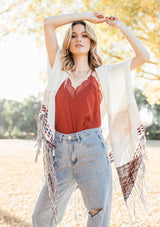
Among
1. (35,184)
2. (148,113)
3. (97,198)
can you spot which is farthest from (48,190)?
(148,113)

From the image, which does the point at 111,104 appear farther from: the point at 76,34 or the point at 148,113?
the point at 148,113

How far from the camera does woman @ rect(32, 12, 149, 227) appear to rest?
1.73 metres

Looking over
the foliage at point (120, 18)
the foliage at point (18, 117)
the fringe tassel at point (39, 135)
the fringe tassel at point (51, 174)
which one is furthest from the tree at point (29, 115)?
the fringe tassel at point (51, 174)

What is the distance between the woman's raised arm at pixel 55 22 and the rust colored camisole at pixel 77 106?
0.86 ft

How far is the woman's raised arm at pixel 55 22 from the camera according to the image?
76.1 inches

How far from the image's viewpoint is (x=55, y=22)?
196 centimetres

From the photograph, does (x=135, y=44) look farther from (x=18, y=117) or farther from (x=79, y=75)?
(x=18, y=117)

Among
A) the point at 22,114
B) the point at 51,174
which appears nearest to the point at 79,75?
the point at 51,174

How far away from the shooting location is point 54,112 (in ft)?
6.18

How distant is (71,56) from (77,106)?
471 mm

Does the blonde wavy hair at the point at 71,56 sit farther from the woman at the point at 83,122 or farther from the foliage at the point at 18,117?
the foliage at the point at 18,117

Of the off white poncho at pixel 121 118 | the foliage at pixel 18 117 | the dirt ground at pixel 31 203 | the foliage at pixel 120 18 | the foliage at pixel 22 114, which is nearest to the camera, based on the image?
the off white poncho at pixel 121 118

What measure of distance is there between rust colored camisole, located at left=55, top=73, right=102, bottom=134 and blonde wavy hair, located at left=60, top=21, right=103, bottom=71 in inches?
5.3

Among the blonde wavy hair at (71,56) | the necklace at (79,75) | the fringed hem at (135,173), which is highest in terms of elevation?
the blonde wavy hair at (71,56)
